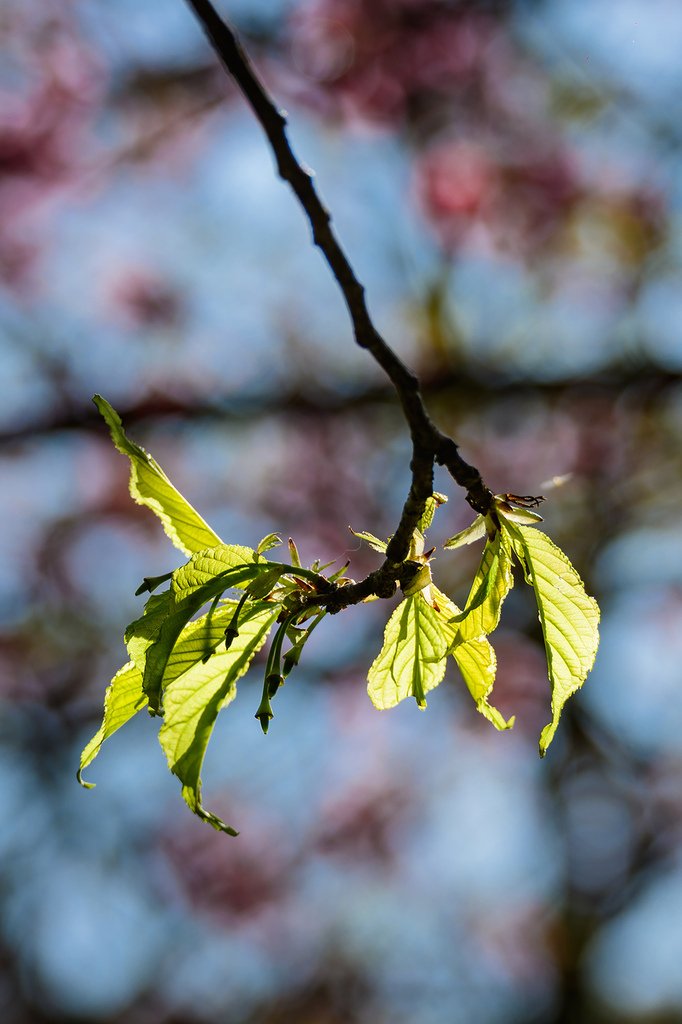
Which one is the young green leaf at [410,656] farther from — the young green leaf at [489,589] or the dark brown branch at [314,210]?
the dark brown branch at [314,210]

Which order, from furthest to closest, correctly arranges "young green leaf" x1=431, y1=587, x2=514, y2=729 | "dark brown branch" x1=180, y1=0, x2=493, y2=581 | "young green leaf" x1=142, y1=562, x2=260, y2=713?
1. "young green leaf" x1=431, y1=587, x2=514, y2=729
2. "young green leaf" x1=142, y1=562, x2=260, y2=713
3. "dark brown branch" x1=180, y1=0, x2=493, y2=581

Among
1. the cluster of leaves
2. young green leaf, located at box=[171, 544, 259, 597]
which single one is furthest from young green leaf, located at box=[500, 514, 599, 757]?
young green leaf, located at box=[171, 544, 259, 597]

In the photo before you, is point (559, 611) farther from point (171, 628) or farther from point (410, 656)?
point (171, 628)

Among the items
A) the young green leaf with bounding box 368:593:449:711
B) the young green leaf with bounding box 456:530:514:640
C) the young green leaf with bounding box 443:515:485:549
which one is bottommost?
the young green leaf with bounding box 368:593:449:711

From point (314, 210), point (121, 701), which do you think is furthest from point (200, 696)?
point (314, 210)

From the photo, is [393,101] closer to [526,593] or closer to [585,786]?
[526,593]

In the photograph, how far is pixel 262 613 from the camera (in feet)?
2.05

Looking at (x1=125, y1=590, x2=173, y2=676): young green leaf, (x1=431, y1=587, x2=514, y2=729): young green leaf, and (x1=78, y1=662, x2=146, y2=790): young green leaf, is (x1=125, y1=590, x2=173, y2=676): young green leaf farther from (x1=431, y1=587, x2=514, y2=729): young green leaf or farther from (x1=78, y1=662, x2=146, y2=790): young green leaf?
(x1=431, y1=587, x2=514, y2=729): young green leaf

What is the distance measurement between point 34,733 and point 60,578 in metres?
0.54

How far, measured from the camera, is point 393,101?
3.63m

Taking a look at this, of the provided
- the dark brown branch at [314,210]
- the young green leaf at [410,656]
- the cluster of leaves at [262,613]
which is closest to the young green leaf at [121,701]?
the cluster of leaves at [262,613]

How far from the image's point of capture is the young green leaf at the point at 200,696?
1.97 feet

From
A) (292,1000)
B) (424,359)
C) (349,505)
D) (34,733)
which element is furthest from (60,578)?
(292,1000)

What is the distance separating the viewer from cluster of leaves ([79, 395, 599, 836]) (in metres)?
0.57
